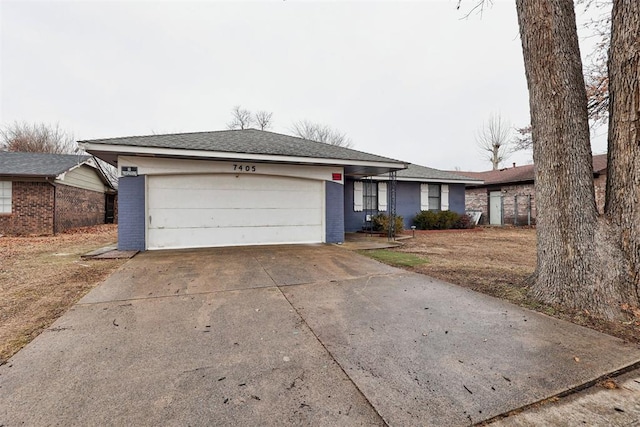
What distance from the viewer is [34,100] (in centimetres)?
2464

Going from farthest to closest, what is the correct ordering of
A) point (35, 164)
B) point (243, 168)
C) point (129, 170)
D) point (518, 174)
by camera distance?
point (518, 174) → point (35, 164) → point (243, 168) → point (129, 170)

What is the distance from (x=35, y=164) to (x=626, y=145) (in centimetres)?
1933

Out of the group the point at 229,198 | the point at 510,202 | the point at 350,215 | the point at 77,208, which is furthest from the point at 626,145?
the point at 77,208

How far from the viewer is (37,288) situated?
161 inches

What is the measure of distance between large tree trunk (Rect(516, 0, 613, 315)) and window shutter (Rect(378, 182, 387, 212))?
9.46 metres

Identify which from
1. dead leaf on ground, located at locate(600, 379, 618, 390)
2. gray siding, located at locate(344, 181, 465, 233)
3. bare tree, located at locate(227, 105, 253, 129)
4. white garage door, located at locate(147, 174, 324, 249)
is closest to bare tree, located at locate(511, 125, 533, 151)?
gray siding, located at locate(344, 181, 465, 233)

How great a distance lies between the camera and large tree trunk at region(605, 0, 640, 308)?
9.59ft

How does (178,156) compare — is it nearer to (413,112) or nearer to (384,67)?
(384,67)

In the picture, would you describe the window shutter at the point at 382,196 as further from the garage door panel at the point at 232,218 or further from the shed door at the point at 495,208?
the shed door at the point at 495,208

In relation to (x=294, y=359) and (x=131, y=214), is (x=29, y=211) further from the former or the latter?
(x=294, y=359)

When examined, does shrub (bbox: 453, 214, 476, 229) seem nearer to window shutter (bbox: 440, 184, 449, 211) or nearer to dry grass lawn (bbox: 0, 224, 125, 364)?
window shutter (bbox: 440, 184, 449, 211)

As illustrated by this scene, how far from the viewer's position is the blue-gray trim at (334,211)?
8984 millimetres

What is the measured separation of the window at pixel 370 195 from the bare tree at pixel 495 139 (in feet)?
62.2

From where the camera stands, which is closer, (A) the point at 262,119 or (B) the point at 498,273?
(B) the point at 498,273
